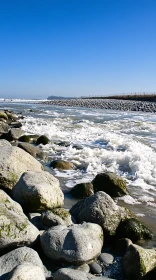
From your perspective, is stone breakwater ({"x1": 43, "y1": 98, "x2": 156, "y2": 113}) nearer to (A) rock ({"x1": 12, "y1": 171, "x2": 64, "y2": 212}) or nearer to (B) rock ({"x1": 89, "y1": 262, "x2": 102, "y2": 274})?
(A) rock ({"x1": 12, "y1": 171, "x2": 64, "y2": 212})

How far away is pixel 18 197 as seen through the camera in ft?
16.8

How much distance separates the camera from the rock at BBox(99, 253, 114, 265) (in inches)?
162

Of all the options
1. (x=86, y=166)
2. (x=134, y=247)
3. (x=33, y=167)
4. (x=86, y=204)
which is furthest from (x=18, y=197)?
(x=86, y=166)

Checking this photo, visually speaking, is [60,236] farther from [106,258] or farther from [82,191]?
[82,191]

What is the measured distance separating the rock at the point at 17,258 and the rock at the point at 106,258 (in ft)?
3.29

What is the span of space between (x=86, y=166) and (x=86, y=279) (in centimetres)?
603

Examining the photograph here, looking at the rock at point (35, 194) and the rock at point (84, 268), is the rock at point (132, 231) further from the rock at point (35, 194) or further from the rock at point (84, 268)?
the rock at point (35, 194)

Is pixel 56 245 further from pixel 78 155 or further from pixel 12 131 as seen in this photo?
pixel 12 131

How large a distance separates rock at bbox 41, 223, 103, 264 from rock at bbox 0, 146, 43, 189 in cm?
184

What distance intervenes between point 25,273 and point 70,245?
100 centimetres

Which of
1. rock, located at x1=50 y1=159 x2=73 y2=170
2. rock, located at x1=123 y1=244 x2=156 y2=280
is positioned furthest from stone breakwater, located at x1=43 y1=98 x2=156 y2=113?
rock, located at x1=123 y1=244 x2=156 y2=280

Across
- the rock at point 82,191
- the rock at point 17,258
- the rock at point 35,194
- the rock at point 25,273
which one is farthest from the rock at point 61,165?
the rock at point 25,273

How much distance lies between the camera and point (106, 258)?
13.7 ft

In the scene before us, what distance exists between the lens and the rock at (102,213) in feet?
15.9
